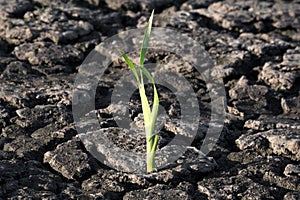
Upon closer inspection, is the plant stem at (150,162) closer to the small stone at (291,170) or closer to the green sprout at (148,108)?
the green sprout at (148,108)

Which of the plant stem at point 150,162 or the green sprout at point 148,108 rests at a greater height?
the green sprout at point 148,108

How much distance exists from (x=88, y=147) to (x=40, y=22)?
1.12 m

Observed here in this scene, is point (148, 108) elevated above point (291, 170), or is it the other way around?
point (148, 108)

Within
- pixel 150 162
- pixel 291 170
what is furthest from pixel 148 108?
pixel 291 170

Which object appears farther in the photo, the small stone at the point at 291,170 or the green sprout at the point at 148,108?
the small stone at the point at 291,170

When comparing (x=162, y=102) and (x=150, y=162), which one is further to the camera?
(x=162, y=102)

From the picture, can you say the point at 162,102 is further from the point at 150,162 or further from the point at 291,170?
the point at 291,170

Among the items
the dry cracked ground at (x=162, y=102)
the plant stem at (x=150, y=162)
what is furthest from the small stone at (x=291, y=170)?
the plant stem at (x=150, y=162)

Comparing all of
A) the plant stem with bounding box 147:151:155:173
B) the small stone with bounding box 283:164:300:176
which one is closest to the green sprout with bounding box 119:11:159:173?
the plant stem with bounding box 147:151:155:173

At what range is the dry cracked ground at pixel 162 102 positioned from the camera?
1875 millimetres

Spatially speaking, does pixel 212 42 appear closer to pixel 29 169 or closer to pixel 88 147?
pixel 88 147

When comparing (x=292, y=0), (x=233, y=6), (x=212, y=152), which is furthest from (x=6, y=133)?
(x=292, y=0)

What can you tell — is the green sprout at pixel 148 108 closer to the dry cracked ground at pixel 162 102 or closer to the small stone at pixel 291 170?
the dry cracked ground at pixel 162 102

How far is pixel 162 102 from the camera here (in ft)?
7.75
